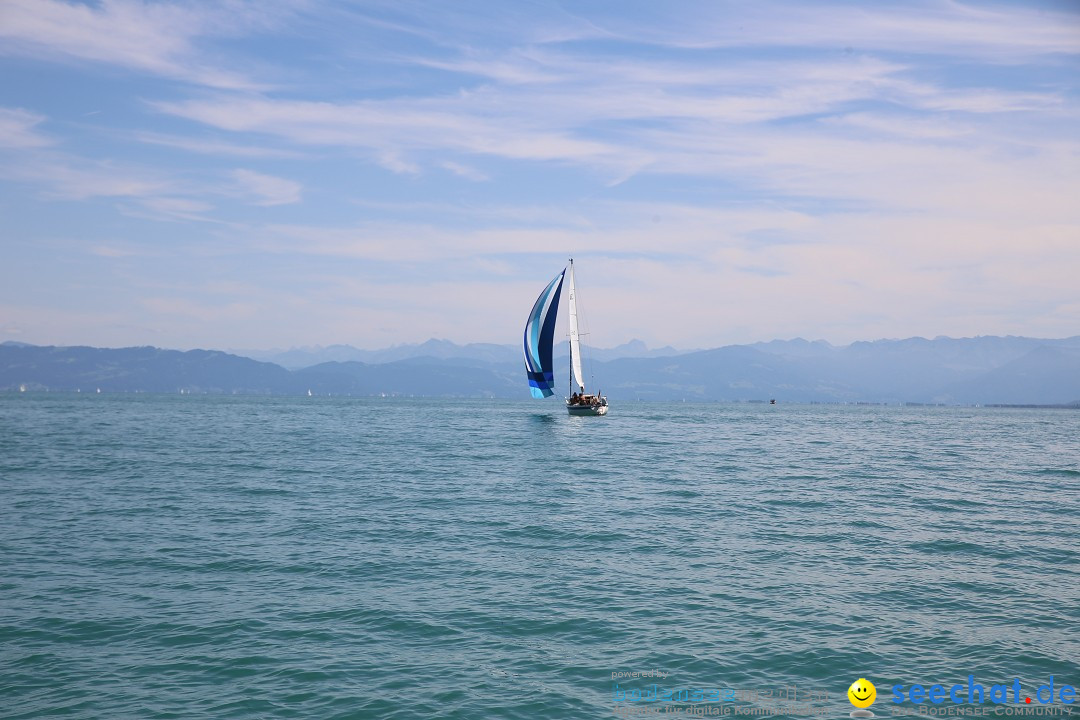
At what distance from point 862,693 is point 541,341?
3860 inches

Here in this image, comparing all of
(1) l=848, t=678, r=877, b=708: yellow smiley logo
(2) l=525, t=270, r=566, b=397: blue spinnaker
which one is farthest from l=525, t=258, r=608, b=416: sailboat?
(1) l=848, t=678, r=877, b=708: yellow smiley logo

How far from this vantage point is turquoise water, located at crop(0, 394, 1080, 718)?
1472 centimetres

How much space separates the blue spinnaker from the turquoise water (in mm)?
65897

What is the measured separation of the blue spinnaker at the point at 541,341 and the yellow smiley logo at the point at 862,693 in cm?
9517

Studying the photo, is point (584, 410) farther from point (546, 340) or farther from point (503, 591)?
point (503, 591)

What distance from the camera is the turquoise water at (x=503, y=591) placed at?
14719 mm

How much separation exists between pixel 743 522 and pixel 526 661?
18168 mm

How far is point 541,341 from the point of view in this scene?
112 m

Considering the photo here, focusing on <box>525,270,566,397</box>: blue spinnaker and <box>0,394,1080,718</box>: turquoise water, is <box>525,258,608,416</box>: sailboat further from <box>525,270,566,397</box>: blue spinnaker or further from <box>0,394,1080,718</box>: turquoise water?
<box>0,394,1080,718</box>: turquoise water

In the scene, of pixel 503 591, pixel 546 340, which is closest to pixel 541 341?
pixel 546 340

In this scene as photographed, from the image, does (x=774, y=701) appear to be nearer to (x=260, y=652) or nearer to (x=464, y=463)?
(x=260, y=652)

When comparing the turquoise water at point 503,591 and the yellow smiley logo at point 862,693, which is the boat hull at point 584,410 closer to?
the turquoise water at point 503,591

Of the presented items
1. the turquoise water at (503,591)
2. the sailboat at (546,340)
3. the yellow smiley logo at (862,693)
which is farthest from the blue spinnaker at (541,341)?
the yellow smiley logo at (862,693)

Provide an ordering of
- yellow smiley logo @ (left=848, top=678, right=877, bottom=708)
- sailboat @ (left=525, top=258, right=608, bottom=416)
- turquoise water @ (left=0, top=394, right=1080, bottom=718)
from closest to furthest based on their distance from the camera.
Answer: yellow smiley logo @ (left=848, top=678, right=877, bottom=708)
turquoise water @ (left=0, top=394, right=1080, bottom=718)
sailboat @ (left=525, top=258, right=608, bottom=416)
